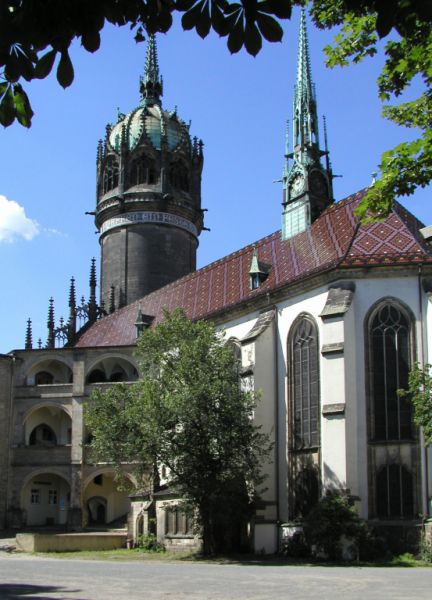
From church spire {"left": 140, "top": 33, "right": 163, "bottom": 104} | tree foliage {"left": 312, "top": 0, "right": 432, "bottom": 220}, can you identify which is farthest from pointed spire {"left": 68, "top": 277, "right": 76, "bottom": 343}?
tree foliage {"left": 312, "top": 0, "right": 432, "bottom": 220}

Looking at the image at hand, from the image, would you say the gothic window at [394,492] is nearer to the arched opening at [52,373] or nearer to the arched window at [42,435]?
the arched opening at [52,373]

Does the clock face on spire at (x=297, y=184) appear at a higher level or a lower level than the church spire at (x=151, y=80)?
lower

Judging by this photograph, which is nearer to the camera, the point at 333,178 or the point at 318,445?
the point at 318,445

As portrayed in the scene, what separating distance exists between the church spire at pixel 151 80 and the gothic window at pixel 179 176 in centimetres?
613

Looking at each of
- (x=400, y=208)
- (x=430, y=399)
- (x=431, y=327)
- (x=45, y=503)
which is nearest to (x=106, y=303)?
(x=45, y=503)

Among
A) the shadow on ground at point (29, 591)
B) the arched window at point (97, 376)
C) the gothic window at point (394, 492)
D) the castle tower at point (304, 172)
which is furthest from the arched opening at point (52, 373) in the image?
the shadow on ground at point (29, 591)

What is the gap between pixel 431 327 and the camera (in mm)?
32906

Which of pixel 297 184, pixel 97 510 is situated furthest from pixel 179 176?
pixel 97 510

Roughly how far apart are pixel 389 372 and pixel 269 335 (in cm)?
655

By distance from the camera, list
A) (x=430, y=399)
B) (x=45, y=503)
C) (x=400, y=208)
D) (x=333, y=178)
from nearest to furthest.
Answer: (x=430, y=399) < (x=400, y=208) < (x=333, y=178) < (x=45, y=503)

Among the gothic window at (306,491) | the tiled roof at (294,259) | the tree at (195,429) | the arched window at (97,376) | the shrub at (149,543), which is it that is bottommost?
the shrub at (149,543)

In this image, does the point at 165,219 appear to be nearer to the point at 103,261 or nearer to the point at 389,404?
the point at 103,261

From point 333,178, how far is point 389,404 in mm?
15690

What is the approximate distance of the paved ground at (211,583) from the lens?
16.9 metres
